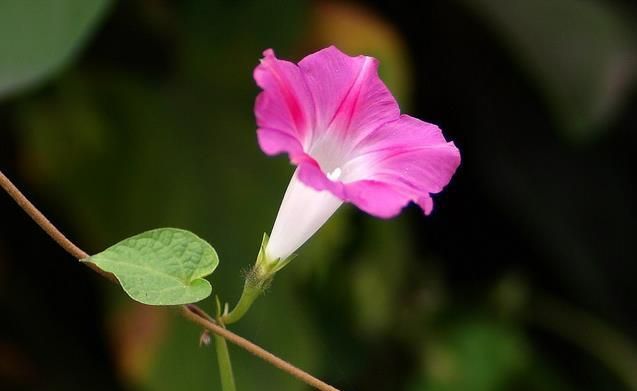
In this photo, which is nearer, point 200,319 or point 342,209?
point 200,319

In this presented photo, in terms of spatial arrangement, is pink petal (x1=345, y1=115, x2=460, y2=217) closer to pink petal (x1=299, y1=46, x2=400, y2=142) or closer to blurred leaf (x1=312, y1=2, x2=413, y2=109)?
pink petal (x1=299, y1=46, x2=400, y2=142)

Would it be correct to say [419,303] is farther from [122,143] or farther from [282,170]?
[122,143]

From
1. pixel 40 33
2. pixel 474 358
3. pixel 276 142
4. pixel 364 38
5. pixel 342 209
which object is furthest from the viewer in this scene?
pixel 474 358

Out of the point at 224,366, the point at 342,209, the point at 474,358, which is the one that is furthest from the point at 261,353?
the point at 474,358

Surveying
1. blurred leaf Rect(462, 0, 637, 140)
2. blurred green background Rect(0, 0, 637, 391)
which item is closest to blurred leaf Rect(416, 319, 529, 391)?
blurred green background Rect(0, 0, 637, 391)

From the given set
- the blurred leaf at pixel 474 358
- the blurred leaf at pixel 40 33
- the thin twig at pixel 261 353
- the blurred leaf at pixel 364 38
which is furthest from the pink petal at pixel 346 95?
the blurred leaf at pixel 474 358

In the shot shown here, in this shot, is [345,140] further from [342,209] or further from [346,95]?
[342,209]

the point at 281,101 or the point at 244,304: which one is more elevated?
the point at 281,101

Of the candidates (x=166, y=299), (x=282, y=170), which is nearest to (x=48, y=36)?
(x=282, y=170)
